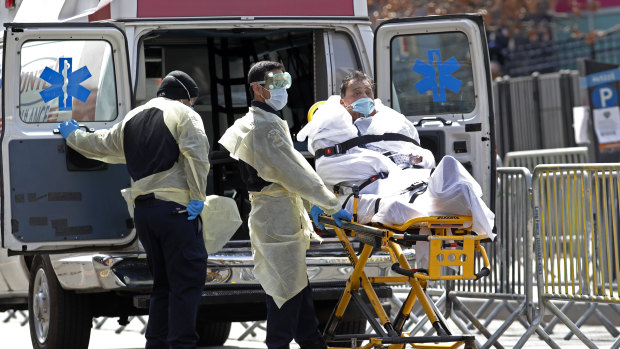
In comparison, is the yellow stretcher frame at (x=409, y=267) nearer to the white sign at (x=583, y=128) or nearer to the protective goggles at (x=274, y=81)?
the protective goggles at (x=274, y=81)

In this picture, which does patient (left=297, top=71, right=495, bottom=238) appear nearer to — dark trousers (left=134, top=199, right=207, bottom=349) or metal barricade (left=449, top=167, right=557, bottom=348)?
dark trousers (left=134, top=199, right=207, bottom=349)

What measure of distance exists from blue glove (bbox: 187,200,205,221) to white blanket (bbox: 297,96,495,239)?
0.72 m

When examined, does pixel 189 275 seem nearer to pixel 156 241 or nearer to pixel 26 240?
pixel 156 241

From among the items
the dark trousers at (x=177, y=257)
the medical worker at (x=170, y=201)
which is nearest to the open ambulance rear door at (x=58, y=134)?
the medical worker at (x=170, y=201)

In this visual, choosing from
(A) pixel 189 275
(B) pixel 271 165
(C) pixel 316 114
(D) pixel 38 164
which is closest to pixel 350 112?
(C) pixel 316 114

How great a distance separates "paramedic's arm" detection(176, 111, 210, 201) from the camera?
7.43 m

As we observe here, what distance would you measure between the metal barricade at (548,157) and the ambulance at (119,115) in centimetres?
434

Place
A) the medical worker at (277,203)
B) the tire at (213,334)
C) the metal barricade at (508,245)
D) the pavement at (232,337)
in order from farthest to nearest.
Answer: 1. the tire at (213,334)
2. the pavement at (232,337)
3. the metal barricade at (508,245)
4. the medical worker at (277,203)

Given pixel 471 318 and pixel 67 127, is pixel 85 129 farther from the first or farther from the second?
pixel 471 318

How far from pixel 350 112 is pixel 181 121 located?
3.40 feet

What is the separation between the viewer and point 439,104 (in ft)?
29.1

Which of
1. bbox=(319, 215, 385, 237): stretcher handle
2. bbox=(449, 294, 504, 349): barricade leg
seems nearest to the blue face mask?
bbox=(319, 215, 385, 237): stretcher handle

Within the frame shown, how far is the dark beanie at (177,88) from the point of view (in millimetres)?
7641

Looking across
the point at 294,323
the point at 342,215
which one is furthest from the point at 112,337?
the point at 342,215
